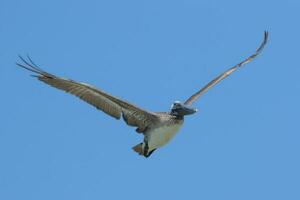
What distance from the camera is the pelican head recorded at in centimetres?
2323

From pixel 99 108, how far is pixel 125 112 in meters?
0.65

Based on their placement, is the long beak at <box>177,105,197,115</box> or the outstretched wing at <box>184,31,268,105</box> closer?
the long beak at <box>177,105,197,115</box>

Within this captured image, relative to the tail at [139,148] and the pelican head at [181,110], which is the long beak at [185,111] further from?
the tail at [139,148]

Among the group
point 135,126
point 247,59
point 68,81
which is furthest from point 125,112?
point 247,59

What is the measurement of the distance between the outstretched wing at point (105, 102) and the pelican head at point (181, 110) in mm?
500

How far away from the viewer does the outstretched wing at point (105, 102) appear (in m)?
22.4

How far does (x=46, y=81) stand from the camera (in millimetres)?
22375

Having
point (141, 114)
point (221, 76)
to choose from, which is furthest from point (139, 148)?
point (221, 76)

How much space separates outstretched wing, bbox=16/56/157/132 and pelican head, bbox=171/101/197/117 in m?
0.50

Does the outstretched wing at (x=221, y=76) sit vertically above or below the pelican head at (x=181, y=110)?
above

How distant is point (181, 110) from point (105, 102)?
1.80 m

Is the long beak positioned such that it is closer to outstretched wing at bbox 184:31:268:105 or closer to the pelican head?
the pelican head

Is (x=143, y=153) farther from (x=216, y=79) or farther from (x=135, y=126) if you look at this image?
(x=216, y=79)

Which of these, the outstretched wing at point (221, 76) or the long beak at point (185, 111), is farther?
the outstretched wing at point (221, 76)
